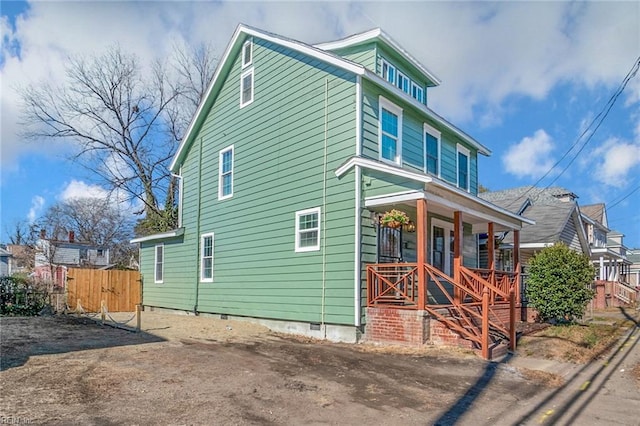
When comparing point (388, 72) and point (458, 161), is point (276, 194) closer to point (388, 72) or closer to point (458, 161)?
point (388, 72)

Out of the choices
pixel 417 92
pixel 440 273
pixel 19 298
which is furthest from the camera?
pixel 19 298

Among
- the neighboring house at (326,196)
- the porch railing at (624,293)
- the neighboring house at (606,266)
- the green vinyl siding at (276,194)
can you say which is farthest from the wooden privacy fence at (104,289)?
the porch railing at (624,293)

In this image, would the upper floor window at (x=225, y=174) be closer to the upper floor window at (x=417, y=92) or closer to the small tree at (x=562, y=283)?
the upper floor window at (x=417, y=92)

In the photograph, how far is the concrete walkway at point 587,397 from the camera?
596 cm

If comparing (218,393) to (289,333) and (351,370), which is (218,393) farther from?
(289,333)

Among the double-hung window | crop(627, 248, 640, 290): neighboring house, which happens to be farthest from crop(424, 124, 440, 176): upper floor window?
crop(627, 248, 640, 290): neighboring house

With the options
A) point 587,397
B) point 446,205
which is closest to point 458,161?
point 446,205

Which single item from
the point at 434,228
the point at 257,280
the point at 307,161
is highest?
the point at 307,161

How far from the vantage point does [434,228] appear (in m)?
14.3

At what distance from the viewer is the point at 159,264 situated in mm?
19562

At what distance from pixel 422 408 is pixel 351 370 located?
2.11m

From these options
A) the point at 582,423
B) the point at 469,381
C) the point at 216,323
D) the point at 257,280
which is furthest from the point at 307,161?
the point at 582,423

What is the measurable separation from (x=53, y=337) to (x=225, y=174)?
735 cm

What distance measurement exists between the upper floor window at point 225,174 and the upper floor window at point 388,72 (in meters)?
5.48
